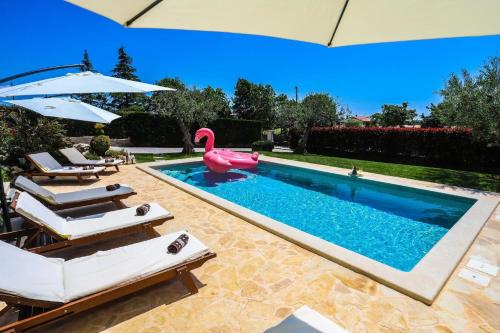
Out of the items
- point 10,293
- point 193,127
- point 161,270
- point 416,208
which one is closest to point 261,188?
point 416,208

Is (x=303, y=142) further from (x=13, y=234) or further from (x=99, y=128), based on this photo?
(x=13, y=234)

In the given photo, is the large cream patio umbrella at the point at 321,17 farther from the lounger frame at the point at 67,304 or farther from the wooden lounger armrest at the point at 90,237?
the wooden lounger armrest at the point at 90,237

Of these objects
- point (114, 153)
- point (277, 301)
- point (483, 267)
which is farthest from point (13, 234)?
point (114, 153)

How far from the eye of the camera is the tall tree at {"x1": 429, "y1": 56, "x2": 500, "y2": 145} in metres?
10.8

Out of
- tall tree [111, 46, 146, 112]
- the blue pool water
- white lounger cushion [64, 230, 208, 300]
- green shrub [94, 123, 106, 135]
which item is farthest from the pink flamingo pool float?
tall tree [111, 46, 146, 112]

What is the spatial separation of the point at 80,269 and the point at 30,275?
52 cm

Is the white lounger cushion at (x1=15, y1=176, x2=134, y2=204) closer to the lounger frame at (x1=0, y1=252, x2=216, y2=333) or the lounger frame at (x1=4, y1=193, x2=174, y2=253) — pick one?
the lounger frame at (x1=4, y1=193, x2=174, y2=253)

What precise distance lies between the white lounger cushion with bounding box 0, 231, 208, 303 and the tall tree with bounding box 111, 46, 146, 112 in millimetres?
54788

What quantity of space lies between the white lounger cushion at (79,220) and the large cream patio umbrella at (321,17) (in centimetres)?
368

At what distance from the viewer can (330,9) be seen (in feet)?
7.03

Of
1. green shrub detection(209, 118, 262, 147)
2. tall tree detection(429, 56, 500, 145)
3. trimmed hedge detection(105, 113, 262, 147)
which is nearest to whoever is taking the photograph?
tall tree detection(429, 56, 500, 145)

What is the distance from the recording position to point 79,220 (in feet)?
16.2

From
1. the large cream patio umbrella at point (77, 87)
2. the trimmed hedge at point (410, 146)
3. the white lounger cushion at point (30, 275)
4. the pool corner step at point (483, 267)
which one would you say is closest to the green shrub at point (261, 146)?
the trimmed hedge at point (410, 146)

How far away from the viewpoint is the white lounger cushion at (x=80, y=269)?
9.17ft
